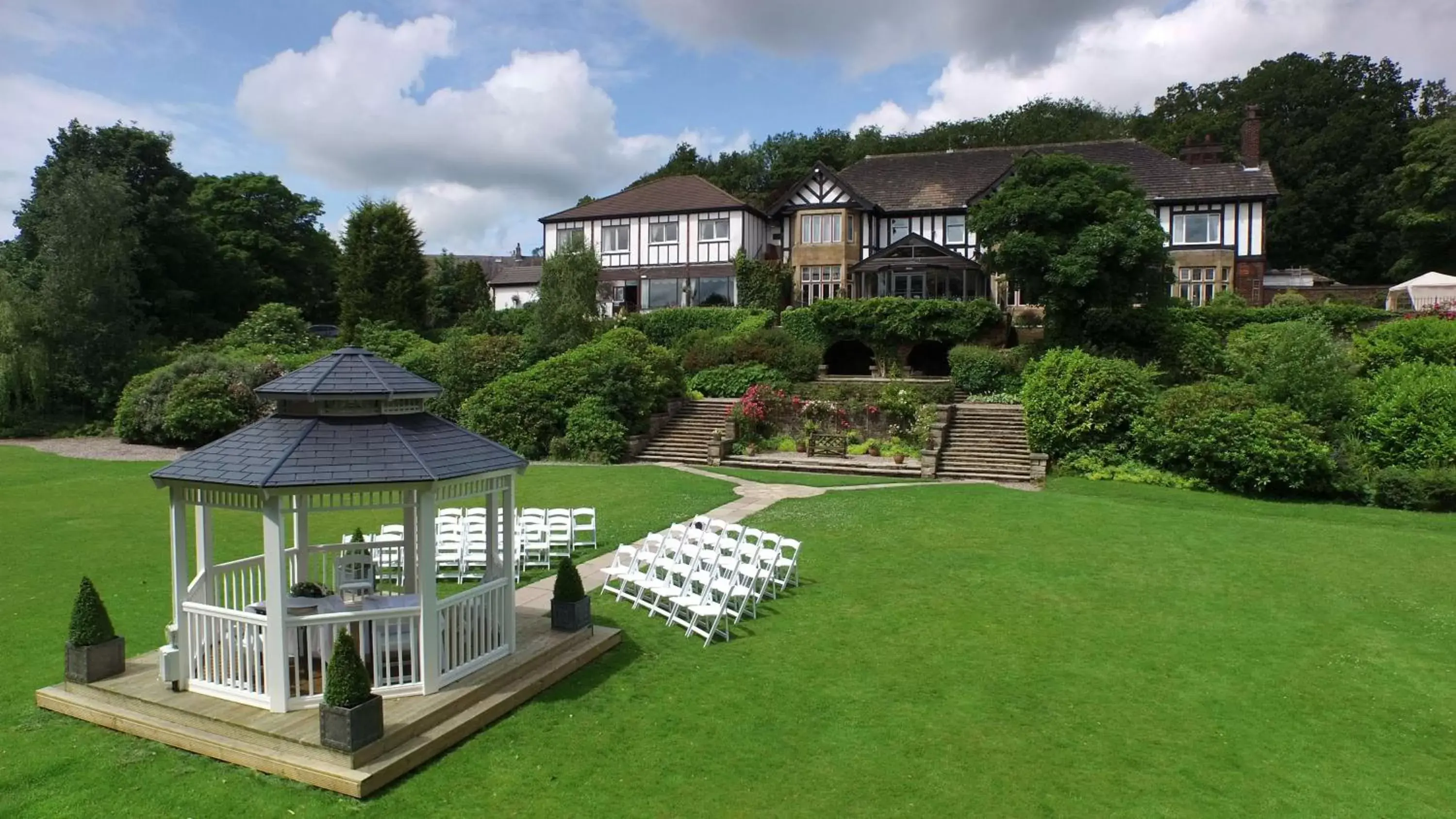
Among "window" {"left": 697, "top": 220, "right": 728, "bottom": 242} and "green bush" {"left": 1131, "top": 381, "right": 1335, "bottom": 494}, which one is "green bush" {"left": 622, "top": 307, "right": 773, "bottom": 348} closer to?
"window" {"left": 697, "top": 220, "right": 728, "bottom": 242}

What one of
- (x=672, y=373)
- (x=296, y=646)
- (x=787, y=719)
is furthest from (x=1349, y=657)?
(x=672, y=373)

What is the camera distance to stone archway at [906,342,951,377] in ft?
121

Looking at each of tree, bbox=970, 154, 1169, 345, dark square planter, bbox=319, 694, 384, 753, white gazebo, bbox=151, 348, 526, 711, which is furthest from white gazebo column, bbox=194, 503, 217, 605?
tree, bbox=970, 154, 1169, 345

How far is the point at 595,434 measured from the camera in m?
27.1

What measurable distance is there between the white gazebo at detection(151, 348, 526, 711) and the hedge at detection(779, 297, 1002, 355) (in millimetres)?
27201

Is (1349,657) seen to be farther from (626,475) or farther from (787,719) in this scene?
(626,475)

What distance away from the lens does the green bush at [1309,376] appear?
72.1ft

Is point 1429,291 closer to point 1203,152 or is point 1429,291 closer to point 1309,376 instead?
point 1203,152

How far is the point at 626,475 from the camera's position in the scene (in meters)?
23.5

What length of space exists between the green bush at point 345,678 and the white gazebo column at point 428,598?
3.56 feet

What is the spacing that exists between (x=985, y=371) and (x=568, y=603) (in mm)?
23737

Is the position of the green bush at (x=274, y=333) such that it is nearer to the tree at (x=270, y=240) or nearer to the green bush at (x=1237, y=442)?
the tree at (x=270, y=240)

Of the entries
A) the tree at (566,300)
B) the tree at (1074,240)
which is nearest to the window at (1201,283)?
the tree at (1074,240)

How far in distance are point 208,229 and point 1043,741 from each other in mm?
59729
